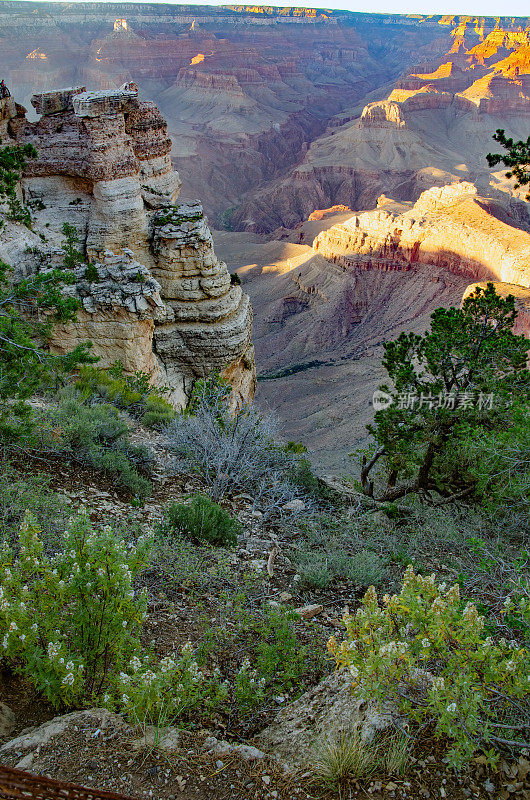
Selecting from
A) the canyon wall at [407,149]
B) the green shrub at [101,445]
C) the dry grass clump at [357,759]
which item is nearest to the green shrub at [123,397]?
the green shrub at [101,445]

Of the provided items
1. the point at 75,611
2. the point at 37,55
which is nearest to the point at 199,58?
the point at 37,55

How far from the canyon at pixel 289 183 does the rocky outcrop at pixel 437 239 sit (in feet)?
0.52

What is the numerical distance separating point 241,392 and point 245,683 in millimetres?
16234

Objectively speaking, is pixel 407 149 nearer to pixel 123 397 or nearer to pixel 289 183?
pixel 289 183

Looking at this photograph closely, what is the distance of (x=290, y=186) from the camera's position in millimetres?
83000

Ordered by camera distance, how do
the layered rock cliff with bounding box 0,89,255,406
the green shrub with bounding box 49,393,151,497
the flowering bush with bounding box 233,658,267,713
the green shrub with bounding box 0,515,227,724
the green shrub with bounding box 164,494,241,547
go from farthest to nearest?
the layered rock cliff with bounding box 0,89,255,406 → the green shrub with bounding box 49,393,151,497 → the green shrub with bounding box 164,494,241,547 → the flowering bush with bounding box 233,658,267,713 → the green shrub with bounding box 0,515,227,724

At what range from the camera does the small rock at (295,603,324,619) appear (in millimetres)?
5275

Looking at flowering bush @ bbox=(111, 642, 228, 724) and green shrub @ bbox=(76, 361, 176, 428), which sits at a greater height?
flowering bush @ bbox=(111, 642, 228, 724)

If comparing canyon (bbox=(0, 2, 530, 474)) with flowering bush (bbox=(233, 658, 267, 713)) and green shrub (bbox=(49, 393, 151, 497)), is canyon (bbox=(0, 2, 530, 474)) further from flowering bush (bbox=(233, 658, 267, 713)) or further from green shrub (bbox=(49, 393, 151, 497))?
flowering bush (bbox=(233, 658, 267, 713))

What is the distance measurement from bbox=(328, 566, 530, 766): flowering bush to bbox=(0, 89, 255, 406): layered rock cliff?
12821 mm

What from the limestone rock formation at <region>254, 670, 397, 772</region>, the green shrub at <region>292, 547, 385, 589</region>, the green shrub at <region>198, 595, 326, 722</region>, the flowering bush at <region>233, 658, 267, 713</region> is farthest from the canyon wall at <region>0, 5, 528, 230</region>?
the limestone rock formation at <region>254, 670, 397, 772</region>

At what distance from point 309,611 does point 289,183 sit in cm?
8596

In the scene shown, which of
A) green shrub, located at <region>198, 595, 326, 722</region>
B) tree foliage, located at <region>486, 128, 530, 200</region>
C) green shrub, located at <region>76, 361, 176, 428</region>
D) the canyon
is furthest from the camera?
the canyon

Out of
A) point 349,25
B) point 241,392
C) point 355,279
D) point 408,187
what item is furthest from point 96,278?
point 349,25
